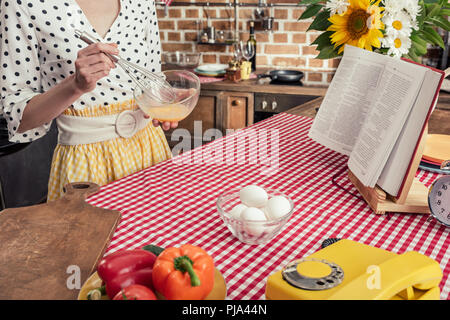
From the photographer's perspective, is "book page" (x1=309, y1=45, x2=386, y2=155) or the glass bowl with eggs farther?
"book page" (x1=309, y1=45, x2=386, y2=155)

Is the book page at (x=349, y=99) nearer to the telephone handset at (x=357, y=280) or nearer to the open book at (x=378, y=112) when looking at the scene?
the open book at (x=378, y=112)

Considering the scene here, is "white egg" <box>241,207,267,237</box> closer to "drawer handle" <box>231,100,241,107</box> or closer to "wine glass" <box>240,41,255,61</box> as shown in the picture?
"drawer handle" <box>231,100,241,107</box>

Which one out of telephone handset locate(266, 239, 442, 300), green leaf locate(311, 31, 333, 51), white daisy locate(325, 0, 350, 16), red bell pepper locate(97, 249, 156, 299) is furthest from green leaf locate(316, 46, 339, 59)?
red bell pepper locate(97, 249, 156, 299)

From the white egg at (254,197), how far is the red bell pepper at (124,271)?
0.99 feet

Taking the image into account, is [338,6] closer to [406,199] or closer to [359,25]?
[359,25]

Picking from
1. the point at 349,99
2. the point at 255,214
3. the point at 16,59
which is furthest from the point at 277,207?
the point at 16,59

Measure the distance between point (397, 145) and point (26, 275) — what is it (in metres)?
0.81

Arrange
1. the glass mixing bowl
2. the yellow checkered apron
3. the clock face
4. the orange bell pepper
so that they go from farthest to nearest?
the yellow checkered apron
the glass mixing bowl
the clock face
the orange bell pepper

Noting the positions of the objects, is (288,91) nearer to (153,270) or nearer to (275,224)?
(275,224)

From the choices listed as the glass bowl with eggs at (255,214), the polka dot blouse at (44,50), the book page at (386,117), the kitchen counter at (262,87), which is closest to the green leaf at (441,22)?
the book page at (386,117)

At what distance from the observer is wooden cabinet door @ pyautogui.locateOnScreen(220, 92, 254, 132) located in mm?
2797

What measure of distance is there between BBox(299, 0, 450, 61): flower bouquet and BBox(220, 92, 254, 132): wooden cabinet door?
1.59m

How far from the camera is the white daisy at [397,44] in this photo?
1.10 m

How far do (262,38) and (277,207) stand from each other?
2451mm
